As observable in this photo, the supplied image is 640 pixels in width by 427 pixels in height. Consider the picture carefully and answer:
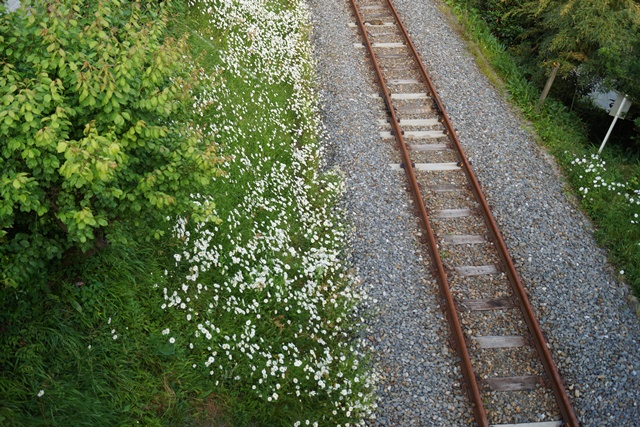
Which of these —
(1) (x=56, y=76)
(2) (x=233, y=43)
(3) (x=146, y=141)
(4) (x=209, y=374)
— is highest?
(1) (x=56, y=76)

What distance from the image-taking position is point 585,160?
34.9 feet

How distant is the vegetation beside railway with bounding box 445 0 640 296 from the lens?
9.09 meters

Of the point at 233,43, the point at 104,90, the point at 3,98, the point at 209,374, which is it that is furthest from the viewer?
the point at 233,43

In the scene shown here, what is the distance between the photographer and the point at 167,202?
5.00m

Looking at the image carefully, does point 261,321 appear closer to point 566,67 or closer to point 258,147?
point 258,147

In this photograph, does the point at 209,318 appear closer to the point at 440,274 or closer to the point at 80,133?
the point at 80,133

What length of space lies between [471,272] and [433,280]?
2.12ft

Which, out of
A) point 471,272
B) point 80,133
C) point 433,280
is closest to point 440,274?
point 433,280

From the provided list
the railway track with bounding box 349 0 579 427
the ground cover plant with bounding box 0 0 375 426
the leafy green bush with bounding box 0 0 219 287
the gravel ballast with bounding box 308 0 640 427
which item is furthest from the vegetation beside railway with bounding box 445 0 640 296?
the leafy green bush with bounding box 0 0 219 287

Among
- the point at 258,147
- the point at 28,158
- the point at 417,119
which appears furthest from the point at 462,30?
the point at 28,158

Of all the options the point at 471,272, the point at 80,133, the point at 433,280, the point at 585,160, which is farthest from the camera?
the point at 585,160

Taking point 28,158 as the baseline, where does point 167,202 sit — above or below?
below

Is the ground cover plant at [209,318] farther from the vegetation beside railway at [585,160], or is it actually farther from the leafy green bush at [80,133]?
the vegetation beside railway at [585,160]

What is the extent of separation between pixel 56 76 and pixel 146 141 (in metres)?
1.02
